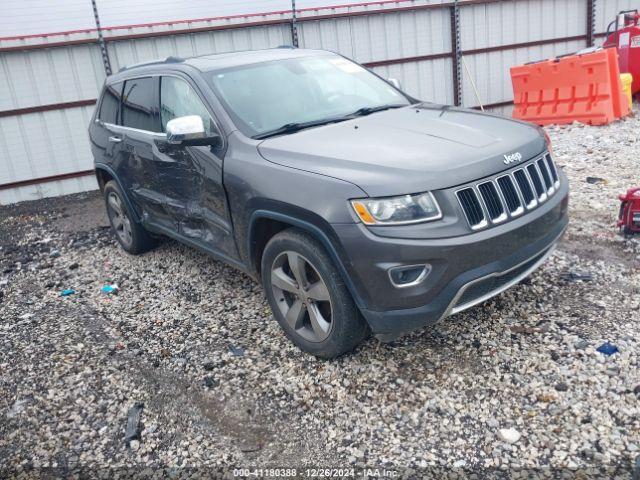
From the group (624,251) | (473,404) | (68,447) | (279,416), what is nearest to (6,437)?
(68,447)

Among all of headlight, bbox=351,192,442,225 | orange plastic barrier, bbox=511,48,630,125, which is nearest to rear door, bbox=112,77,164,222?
headlight, bbox=351,192,442,225

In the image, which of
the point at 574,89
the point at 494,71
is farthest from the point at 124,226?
the point at 494,71

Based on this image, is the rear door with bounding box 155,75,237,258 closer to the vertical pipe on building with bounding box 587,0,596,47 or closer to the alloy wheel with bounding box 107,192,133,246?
the alloy wheel with bounding box 107,192,133,246

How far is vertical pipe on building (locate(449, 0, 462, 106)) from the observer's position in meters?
11.4

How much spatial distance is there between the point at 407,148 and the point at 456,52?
9.41m

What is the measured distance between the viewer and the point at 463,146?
3.19 meters

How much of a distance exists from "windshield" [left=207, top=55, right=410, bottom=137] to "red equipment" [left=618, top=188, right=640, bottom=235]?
2.04 metres

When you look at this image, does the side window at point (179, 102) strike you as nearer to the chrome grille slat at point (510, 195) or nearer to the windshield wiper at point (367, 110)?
the windshield wiper at point (367, 110)

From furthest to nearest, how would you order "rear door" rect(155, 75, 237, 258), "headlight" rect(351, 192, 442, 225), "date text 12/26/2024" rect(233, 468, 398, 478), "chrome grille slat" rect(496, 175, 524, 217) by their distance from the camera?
"rear door" rect(155, 75, 237, 258) → "chrome grille slat" rect(496, 175, 524, 217) → "headlight" rect(351, 192, 442, 225) → "date text 12/26/2024" rect(233, 468, 398, 478)

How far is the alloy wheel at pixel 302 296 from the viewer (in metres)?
3.26

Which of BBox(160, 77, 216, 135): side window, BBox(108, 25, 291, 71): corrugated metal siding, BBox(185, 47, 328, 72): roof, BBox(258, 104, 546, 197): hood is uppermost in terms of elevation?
BBox(108, 25, 291, 71): corrugated metal siding

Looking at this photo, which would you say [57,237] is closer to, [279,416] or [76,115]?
[76,115]

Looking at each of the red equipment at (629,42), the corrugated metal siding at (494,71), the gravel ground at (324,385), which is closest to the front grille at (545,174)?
the gravel ground at (324,385)

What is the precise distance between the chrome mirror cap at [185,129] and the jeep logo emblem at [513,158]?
1909mm
